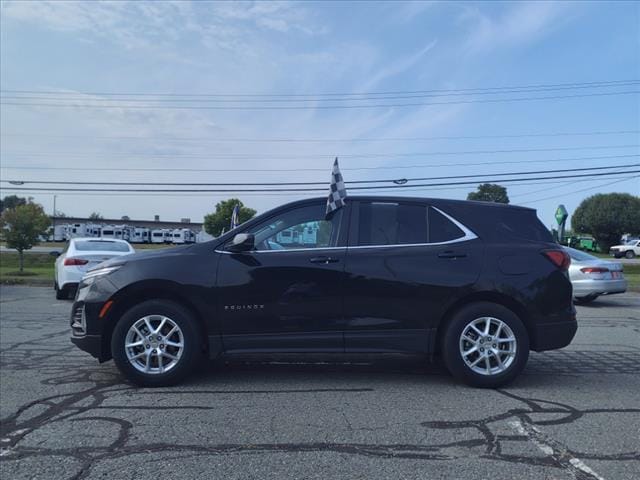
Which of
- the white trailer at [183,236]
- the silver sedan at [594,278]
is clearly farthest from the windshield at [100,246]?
the white trailer at [183,236]

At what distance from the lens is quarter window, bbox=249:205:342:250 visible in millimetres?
5641

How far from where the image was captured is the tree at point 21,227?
2319 centimetres

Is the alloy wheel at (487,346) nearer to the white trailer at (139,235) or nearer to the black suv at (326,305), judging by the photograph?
the black suv at (326,305)

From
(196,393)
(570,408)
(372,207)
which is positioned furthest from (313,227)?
(570,408)

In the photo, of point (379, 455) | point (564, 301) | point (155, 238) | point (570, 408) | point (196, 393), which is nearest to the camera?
point (379, 455)

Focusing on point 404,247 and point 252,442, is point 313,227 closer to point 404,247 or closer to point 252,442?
point 404,247

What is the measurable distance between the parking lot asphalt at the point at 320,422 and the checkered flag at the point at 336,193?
1.76m

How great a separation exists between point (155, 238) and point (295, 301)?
63601mm

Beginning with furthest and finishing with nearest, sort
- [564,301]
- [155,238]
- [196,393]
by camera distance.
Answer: [155,238] → [564,301] → [196,393]

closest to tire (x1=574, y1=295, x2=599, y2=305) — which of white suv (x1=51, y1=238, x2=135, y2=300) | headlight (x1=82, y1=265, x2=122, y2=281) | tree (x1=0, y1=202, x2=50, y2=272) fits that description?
white suv (x1=51, y1=238, x2=135, y2=300)

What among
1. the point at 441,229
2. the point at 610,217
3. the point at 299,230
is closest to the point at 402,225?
the point at 441,229

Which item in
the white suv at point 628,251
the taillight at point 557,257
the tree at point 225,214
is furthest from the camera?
the white suv at point 628,251

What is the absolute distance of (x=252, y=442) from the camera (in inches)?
159

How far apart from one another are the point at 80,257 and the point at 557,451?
1148 centimetres
